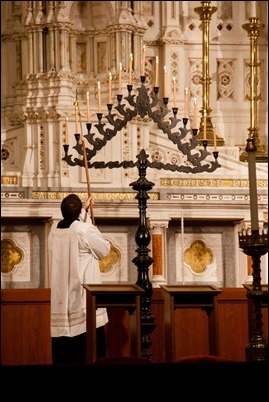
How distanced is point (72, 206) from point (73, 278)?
62 centimetres

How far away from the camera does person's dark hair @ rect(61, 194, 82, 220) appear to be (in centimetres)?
1167

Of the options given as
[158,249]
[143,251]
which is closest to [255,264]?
[143,251]

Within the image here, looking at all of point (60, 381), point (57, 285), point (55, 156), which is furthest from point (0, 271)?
point (60, 381)

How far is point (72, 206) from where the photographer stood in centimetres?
1168

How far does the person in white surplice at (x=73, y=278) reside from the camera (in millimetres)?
11586

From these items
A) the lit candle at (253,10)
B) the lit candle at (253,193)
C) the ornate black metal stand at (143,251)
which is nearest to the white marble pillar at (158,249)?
the lit candle at (253,10)

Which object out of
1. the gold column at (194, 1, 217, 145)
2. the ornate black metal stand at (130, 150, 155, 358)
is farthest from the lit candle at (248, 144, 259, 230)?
the gold column at (194, 1, 217, 145)

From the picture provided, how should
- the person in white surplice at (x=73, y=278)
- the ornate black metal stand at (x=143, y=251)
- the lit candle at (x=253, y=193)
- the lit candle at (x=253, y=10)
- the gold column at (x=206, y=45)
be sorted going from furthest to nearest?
the lit candle at (x=253, y=10)
the gold column at (x=206, y=45)
the ornate black metal stand at (x=143, y=251)
the person in white surplice at (x=73, y=278)
the lit candle at (x=253, y=193)

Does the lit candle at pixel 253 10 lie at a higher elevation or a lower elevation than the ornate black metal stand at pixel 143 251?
higher

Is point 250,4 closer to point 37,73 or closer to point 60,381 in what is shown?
point 37,73

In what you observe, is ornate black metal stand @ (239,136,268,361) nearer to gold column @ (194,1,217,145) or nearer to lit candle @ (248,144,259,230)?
lit candle @ (248,144,259,230)

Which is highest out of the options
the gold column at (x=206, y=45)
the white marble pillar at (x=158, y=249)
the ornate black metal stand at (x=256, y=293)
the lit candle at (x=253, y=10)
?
the lit candle at (x=253, y=10)

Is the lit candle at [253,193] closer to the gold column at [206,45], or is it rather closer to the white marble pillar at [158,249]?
the white marble pillar at [158,249]

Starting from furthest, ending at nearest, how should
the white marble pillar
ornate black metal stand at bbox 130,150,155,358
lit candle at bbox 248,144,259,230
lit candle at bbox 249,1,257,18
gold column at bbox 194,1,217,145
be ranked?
lit candle at bbox 249,1,257,18 < gold column at bbox 194,1,217,145 < the white marble pillar < ornate black metal stand at bbox 130,150,155,358 < lit candle at bbox 248,144,259,230
